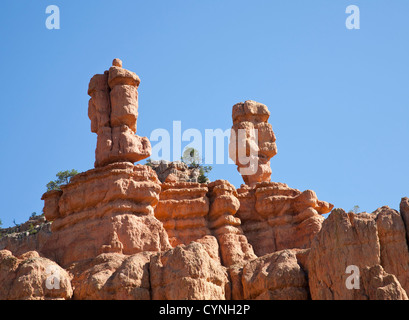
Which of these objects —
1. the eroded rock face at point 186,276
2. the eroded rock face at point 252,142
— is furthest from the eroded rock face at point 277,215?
the eroded rock face at point 186,276

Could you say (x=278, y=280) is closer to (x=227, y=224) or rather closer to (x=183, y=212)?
(x=227, y=224)

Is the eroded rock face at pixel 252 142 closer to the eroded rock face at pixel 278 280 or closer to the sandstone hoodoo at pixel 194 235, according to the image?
the sandstone hoodoo at pixel 194 235

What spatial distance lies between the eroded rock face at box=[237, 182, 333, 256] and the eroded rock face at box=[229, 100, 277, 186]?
3099 millimetres

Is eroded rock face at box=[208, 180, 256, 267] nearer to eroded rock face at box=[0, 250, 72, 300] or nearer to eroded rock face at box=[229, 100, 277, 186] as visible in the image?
eroded rock face at box=[229, 100, 277, 186]

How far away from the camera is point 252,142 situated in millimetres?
48875

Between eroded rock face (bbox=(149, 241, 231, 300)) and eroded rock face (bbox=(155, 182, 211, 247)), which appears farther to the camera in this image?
eroded rock face (bbox=(155, 182, 211, 247))

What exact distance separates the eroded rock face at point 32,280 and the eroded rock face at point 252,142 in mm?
17585

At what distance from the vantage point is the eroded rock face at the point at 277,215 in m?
42.8

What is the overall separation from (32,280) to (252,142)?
20010mm

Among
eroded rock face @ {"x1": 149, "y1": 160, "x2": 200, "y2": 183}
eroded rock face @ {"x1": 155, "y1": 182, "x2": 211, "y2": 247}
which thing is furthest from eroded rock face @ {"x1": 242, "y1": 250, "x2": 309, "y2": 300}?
eroded rock face @ {"x1": 149, "y1": 160, "x2": 200, "y2": 183}

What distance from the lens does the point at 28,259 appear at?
A: 3316cm

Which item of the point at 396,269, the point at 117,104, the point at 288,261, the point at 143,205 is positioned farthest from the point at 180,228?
the point at 396,269

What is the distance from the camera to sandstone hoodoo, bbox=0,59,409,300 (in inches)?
1251
